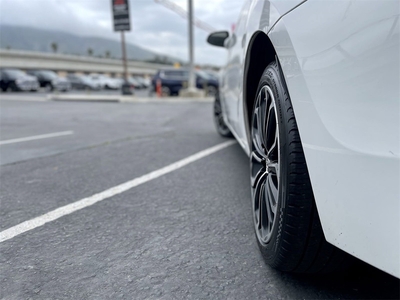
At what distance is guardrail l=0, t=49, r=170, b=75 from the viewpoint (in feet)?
135

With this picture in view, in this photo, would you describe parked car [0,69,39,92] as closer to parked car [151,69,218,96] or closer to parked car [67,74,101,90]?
parked car [67,74,101,90]

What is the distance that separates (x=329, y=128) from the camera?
1.07m

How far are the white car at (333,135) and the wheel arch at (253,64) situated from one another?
408 mm

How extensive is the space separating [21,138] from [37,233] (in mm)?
3327

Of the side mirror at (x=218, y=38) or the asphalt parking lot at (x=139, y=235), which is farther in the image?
the side mirror at (x=218, y=38)

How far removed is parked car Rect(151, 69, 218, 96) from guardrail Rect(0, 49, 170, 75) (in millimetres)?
28471

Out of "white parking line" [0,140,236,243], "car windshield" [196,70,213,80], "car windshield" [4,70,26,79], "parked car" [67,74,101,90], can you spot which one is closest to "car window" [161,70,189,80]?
"car windshield" [196,70,213,80]

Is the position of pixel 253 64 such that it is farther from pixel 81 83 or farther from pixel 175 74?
pixel 81 83

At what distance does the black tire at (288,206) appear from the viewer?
1230 millimetres

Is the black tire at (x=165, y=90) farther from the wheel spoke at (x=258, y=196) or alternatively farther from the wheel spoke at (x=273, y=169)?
the wheel spoke at (x=273, y=169)

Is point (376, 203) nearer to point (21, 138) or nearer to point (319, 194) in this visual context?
point (319, 194)

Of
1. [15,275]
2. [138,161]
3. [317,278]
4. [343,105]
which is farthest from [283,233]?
[138,161]

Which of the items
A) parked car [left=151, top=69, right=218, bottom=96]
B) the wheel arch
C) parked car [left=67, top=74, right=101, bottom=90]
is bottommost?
the wheel arch

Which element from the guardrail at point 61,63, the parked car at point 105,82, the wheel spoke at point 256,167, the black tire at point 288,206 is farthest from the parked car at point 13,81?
the black tire at point 288,206
